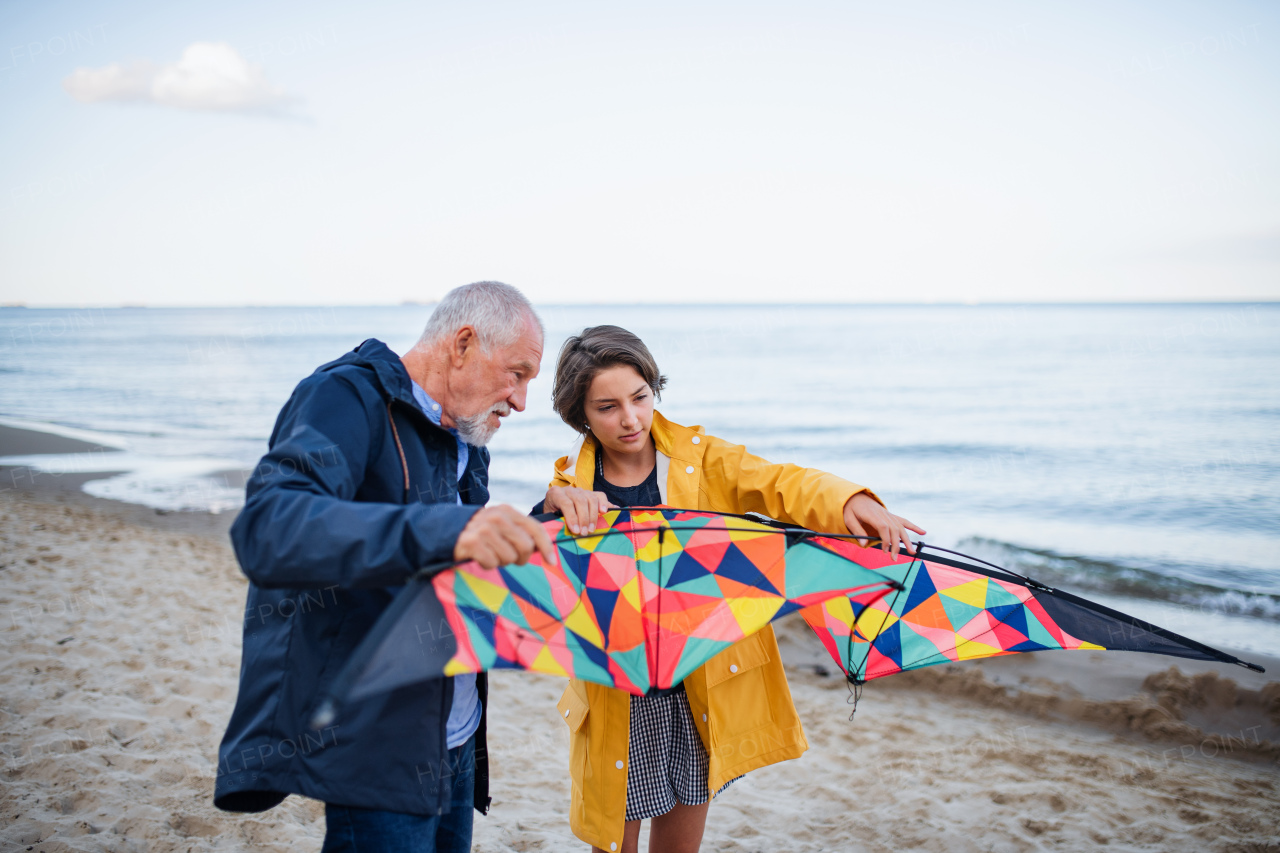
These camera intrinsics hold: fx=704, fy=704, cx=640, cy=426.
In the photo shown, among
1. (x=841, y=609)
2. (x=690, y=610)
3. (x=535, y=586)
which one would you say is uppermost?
(x=535, y=586)

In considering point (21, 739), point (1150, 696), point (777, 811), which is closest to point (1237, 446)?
point (1150, 696)

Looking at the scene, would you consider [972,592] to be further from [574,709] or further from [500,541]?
[500,541]

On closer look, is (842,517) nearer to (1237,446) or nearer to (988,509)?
(988,509)

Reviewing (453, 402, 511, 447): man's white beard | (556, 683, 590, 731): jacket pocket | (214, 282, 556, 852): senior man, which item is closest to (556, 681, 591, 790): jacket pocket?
(556, 683, 590, 731): jacket pocket

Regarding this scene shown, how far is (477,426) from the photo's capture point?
1.92 m

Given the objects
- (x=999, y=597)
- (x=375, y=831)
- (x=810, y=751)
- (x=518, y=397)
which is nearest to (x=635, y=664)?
(x=375, y=831)

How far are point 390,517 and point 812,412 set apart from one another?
835 inches

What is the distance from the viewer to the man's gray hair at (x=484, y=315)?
186 cm

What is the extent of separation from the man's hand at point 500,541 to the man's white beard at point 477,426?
61 cm

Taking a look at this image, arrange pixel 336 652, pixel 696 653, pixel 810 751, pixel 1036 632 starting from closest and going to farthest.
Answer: pixel 336 652
pixel 696 653
pixel 1036 632
pixel 810 751

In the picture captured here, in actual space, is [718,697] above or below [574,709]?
above

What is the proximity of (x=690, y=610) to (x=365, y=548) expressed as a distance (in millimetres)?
1027

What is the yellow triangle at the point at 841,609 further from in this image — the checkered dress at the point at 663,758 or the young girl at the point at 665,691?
the checkered dress at the point at 663,758

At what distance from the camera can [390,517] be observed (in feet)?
4.21
